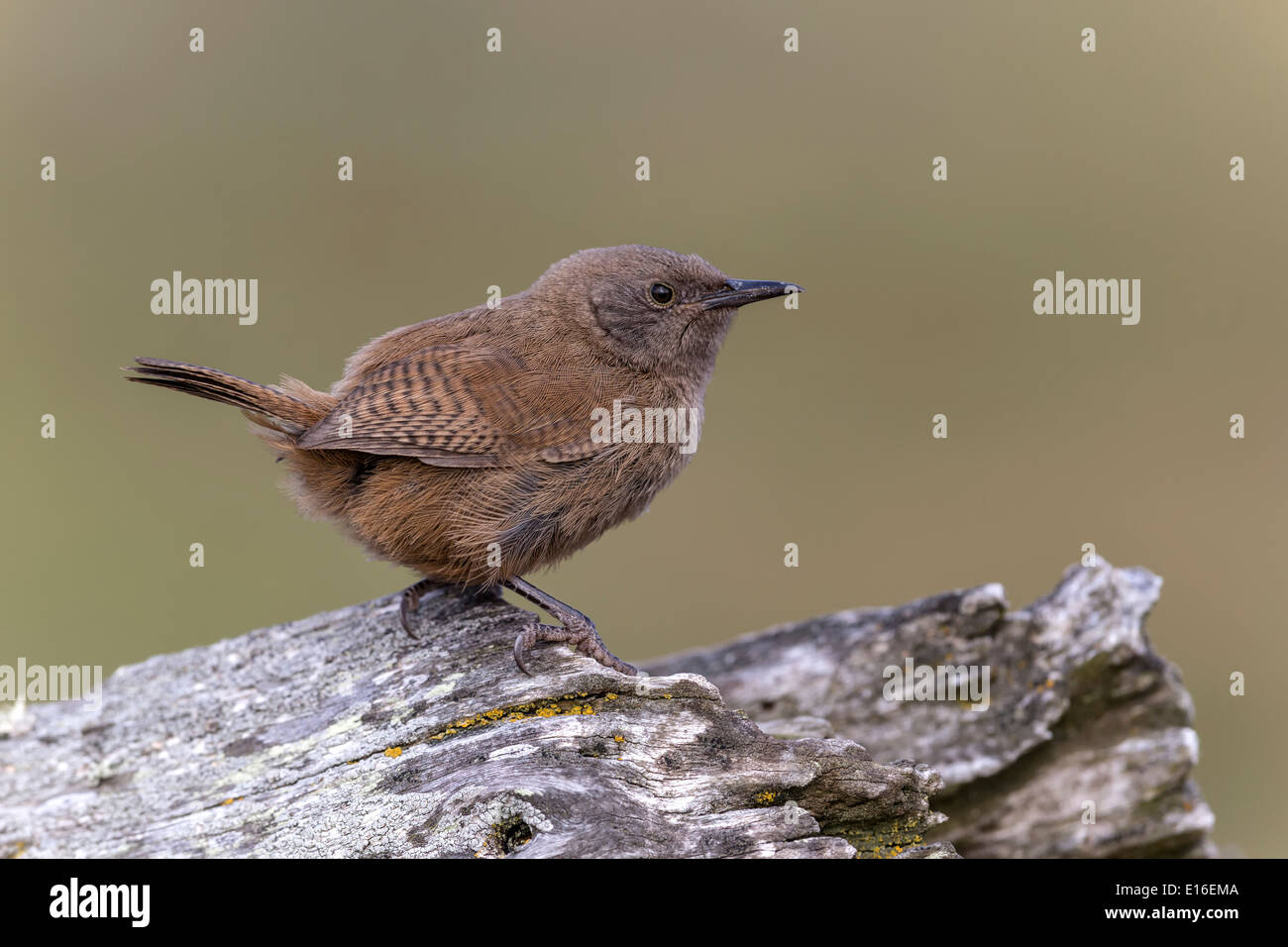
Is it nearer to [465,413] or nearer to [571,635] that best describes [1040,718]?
[571,635]

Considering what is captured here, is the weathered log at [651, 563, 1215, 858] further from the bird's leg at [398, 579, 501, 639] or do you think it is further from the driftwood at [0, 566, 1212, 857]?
the bird's leg at [398, 579, 501, 639]

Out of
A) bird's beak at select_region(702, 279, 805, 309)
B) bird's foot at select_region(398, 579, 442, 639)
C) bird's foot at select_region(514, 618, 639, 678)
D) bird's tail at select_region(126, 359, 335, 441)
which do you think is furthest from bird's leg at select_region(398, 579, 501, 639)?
bird's beak at select_region(702, 279, 805, 309)

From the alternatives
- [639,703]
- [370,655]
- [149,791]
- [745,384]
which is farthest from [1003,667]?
[745,384]

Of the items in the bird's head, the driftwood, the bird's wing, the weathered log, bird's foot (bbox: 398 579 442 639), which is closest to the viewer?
the driftwood

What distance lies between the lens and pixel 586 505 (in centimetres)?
477

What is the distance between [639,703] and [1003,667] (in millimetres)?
2053

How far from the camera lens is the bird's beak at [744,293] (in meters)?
5.27

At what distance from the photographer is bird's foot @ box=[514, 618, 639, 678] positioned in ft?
14.4

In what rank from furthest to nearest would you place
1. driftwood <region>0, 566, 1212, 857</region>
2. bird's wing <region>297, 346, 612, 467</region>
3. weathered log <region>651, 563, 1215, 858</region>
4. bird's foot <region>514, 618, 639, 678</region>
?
weathered log <region>651, 563, 1215, 858</region> < bird's wing <region>297, 346, 612, 467</region> < bird's foot <region>514, 618, 639, 678</region> < driftwood <region>0, 566, 1212, 857</region>

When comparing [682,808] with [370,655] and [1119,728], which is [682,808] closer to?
[370,655]

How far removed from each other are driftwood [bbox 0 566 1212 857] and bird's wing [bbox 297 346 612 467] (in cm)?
81

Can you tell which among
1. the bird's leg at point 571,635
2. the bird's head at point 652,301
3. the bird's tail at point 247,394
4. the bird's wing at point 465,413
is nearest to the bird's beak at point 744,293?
the bird's head at point 652,301

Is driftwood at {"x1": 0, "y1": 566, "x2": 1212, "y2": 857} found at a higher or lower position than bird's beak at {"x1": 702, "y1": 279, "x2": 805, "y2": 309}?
lower

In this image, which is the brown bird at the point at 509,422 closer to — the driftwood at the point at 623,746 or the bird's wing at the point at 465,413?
the bird's wing at the point at 465,413
